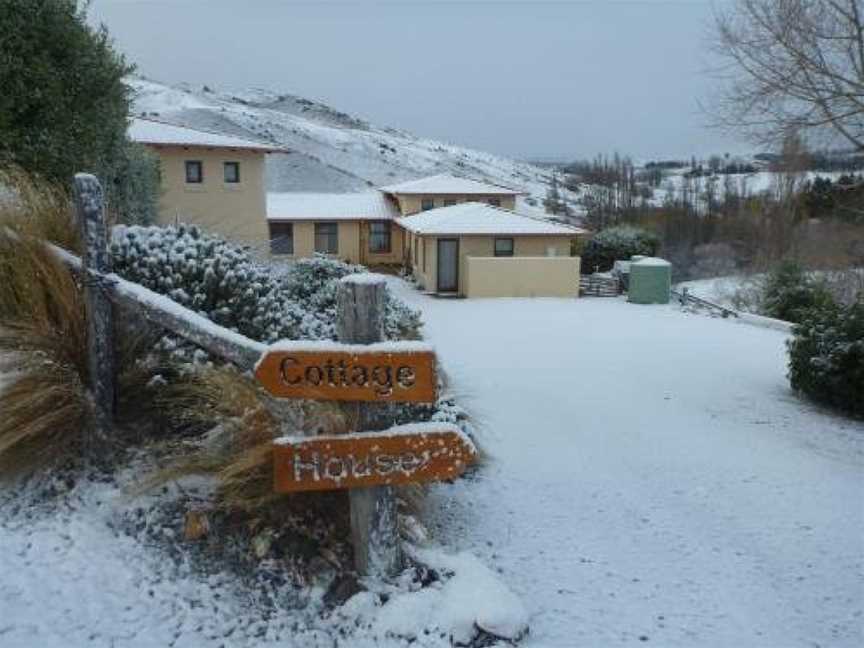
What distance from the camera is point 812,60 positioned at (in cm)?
838

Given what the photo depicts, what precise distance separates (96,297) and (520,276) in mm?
20930

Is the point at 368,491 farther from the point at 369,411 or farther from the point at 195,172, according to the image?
the point at 195,172

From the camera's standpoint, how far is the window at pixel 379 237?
34194 mm

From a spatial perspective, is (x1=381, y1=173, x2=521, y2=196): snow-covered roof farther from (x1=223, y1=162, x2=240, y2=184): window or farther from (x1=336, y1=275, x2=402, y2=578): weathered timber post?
(x1=336, y1=275, x2=402, y2=578): weathered timber post

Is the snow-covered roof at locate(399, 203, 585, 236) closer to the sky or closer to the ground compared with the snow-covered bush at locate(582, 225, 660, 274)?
closer to the sky

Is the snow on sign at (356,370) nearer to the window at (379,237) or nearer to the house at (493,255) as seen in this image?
the house at (493,255)

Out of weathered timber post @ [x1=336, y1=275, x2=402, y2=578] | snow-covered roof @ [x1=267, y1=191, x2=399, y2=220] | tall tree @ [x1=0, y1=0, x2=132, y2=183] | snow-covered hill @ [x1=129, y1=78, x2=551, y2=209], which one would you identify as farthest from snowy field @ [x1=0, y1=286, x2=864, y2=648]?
snow-covered hill @ [x1=129, y1=78, x2=551, y2=209]

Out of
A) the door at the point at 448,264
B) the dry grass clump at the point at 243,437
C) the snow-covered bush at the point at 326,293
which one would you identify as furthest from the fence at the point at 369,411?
the door at the point at 448,264

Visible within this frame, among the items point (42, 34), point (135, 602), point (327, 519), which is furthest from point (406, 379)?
point (42, 34)

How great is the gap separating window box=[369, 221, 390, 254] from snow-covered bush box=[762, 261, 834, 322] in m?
17.0

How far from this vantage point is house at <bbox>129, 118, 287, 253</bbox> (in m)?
21.4

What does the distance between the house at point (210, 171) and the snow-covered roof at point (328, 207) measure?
30.6 ft

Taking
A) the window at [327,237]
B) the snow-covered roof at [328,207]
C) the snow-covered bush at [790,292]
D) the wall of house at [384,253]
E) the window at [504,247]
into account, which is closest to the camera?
the snow-covered bush at [790,292]

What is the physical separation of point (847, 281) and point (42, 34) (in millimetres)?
23004
